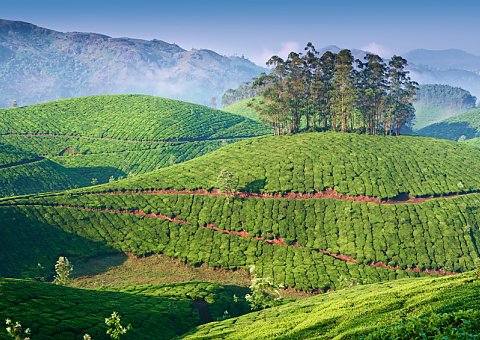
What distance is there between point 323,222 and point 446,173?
1782 inches

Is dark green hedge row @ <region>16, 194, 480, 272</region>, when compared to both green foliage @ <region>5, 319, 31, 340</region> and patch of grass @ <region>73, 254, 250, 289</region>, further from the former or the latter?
green foliage @ <region>5, 319, 31, 340</region>

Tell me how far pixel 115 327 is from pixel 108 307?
6.81 meters

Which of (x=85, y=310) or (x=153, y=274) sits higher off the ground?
(x=85, y=310)

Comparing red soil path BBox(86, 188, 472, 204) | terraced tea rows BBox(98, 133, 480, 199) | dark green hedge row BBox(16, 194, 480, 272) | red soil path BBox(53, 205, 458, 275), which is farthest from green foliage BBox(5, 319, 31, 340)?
terraced tea rows BBox(98, 133, 480, 199)

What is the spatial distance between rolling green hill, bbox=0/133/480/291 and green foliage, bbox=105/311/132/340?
37327 millimetres

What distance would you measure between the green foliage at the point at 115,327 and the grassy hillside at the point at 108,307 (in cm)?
103

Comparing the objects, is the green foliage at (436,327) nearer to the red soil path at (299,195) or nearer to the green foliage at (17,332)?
the green foliage at (17,332)

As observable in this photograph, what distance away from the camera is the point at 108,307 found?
57.4 metres

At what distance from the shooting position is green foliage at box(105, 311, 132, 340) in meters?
49.3

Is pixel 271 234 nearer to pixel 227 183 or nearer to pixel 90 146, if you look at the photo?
pixel 227 183

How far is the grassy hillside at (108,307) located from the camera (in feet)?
157

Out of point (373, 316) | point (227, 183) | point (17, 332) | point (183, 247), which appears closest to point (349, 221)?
point (227, 183)

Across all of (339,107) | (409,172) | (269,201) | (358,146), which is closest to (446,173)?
(409,172)

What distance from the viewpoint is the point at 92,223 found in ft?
321
